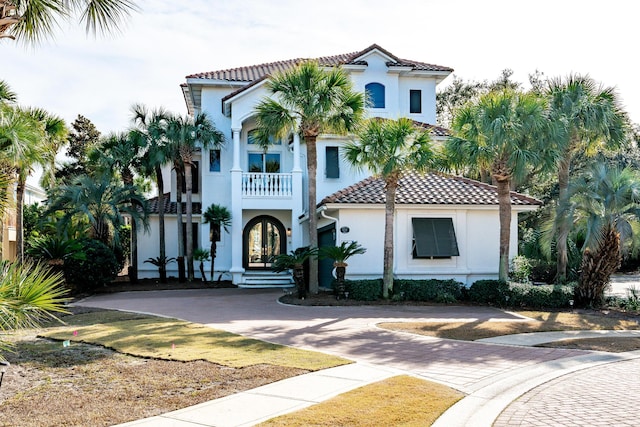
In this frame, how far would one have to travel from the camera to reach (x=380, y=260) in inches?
883

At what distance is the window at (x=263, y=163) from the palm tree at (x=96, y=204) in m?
5.51

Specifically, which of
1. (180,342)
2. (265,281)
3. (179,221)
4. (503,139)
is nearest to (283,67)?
(179,221)

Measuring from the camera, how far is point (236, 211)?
26406 mm

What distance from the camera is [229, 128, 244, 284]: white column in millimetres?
26516

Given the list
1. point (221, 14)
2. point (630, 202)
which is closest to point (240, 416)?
point (221, 14)

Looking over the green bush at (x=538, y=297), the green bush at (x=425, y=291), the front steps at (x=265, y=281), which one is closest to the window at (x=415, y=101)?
the front steps at (x=265, y=281)

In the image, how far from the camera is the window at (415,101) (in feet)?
99.1

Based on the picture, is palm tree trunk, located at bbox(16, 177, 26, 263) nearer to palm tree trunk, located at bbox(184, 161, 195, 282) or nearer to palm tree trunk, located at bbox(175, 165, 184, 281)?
palm tree trunk, located at bbox(184, 161, 195, 282)

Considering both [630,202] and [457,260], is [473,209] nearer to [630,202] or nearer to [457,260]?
[457,260]

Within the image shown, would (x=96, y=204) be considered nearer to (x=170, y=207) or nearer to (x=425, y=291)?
(x=170, y=207)

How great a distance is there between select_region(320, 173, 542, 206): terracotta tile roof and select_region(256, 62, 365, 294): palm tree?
2936 mm

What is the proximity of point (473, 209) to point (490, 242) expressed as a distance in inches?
57.4

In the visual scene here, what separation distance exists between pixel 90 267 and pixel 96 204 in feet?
9.63

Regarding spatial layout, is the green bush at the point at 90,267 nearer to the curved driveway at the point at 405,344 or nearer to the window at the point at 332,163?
the curved driveway at the point at 405,344
